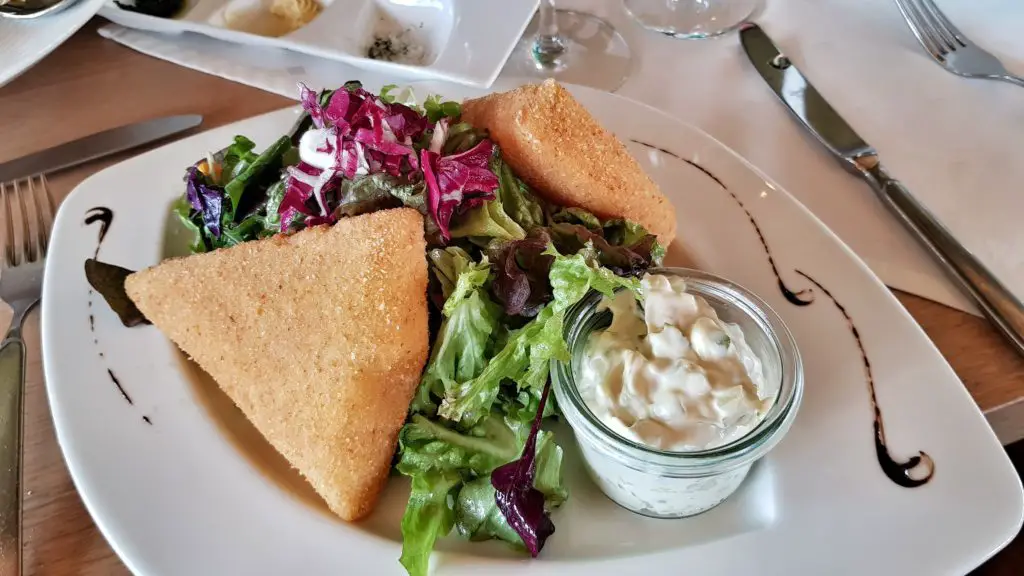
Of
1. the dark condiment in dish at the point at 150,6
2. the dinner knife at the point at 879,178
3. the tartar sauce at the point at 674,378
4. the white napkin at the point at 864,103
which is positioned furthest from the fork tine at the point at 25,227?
the dinner knife at the point at 879,178

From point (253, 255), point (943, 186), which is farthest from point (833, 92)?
point (253, 255)

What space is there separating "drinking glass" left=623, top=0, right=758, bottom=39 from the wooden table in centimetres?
117

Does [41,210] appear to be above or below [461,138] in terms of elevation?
below

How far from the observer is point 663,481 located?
1.21 metres

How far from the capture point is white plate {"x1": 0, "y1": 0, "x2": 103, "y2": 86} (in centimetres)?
224

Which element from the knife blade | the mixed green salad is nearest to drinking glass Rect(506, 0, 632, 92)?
the mixed green salad

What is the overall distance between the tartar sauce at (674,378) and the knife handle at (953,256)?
2.06 ft

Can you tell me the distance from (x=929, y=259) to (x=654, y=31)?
1168 mm

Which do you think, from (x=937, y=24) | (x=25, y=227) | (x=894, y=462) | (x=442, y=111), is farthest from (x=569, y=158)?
(x=937, y=24)

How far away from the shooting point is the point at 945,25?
225 cm

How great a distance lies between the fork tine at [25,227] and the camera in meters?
1.78

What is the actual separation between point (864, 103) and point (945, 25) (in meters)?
0.42

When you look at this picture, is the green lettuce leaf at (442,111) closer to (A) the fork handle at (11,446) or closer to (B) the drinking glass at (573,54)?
(B) the drinking glass at (573,54)

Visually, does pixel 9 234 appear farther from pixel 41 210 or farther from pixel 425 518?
pixel 425 518
